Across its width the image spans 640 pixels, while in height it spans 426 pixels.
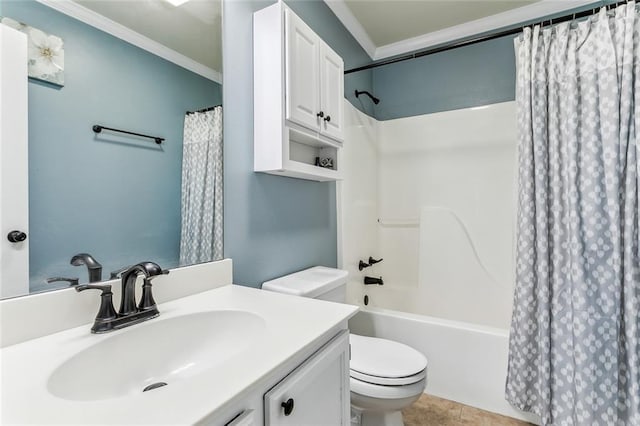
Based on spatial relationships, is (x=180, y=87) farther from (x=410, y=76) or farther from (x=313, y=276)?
(x=410, y=76)

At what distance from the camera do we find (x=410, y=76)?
2.60m

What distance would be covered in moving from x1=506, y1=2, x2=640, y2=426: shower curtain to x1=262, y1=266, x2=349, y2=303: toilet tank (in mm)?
927

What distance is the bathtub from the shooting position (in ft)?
5.26

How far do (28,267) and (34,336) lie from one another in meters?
0.17

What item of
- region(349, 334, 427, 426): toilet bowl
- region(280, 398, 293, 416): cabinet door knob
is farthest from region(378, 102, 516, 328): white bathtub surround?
region(280, 398, 293, 416): cabinet door knob

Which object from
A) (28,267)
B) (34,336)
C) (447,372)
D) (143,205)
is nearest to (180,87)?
(143,205)

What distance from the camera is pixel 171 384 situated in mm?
546

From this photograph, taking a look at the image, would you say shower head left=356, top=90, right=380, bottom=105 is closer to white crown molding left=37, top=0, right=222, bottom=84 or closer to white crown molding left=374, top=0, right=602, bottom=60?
white crown molding left=374, top=0, right=602, bottom=60

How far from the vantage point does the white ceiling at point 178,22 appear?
0.92 meters

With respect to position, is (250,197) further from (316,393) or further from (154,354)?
(316,393)

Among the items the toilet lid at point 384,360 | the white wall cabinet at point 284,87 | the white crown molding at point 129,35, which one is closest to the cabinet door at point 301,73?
the white wall cabinet at point 284,87

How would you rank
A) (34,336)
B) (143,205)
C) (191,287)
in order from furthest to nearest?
(191,287) → (143,205) → (34,336)

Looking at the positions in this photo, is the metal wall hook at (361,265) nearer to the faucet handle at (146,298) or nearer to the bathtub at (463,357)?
the bathtub at (463,357)

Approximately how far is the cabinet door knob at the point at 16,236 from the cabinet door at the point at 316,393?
694 millimetres
